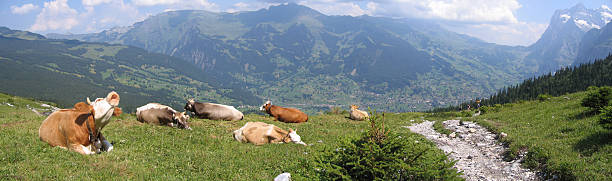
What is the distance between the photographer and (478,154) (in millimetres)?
15773

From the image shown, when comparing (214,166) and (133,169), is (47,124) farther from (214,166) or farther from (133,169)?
(214,166)

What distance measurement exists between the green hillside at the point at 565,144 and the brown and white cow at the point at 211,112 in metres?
17.1

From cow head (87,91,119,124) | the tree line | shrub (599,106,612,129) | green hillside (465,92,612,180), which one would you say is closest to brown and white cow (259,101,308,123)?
green hillside (465,92,612,180)

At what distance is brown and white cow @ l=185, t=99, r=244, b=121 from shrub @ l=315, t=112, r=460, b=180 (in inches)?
646

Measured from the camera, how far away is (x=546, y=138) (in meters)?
14.6

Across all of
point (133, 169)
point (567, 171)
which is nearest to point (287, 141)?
point (133, 169)

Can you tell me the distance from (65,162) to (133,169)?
1.75 metres

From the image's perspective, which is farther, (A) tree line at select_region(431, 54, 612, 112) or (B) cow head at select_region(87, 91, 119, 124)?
(A) tree line at select_region(431, 54, 612, 112)

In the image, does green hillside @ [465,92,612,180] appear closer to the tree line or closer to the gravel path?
the gravel path

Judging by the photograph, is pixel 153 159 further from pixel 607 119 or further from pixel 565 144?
pixel 607 119

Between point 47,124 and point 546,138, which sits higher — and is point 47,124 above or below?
above

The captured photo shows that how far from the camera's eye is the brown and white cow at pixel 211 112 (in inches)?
861

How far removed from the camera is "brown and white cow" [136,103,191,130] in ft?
56.5

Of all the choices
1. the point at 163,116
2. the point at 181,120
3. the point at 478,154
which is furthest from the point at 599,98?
the point at 163,116
